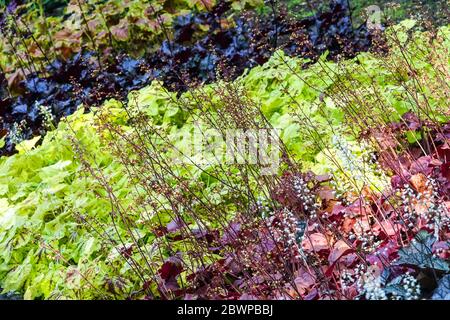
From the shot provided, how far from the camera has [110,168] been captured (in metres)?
3.98

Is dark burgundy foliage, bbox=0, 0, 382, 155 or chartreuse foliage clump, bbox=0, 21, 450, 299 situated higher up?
dark burgundy foliage, bbox=0, 0, 382, 155

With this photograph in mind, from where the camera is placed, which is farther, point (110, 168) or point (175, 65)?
point (175, 65)

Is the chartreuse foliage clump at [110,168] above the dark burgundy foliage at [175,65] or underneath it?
underneath

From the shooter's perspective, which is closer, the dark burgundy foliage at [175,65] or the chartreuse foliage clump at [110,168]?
the chartreuse foliage clump at [110,168]

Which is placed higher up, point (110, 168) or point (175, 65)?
point (175, 65)

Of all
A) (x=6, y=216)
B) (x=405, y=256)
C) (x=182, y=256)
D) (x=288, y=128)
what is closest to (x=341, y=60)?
(x=288, y=128)

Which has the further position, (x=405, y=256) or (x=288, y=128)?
(x=288, y=128)

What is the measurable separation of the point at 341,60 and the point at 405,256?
5.29 ft

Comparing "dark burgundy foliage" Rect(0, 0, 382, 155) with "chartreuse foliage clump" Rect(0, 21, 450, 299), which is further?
"dark burgundy foliage" Rect(0, 0, 382, 155)

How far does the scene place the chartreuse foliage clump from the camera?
2.95m

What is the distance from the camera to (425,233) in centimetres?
231

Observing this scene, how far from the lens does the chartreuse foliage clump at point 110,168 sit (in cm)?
295

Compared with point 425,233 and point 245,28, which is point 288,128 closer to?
point 425,233
